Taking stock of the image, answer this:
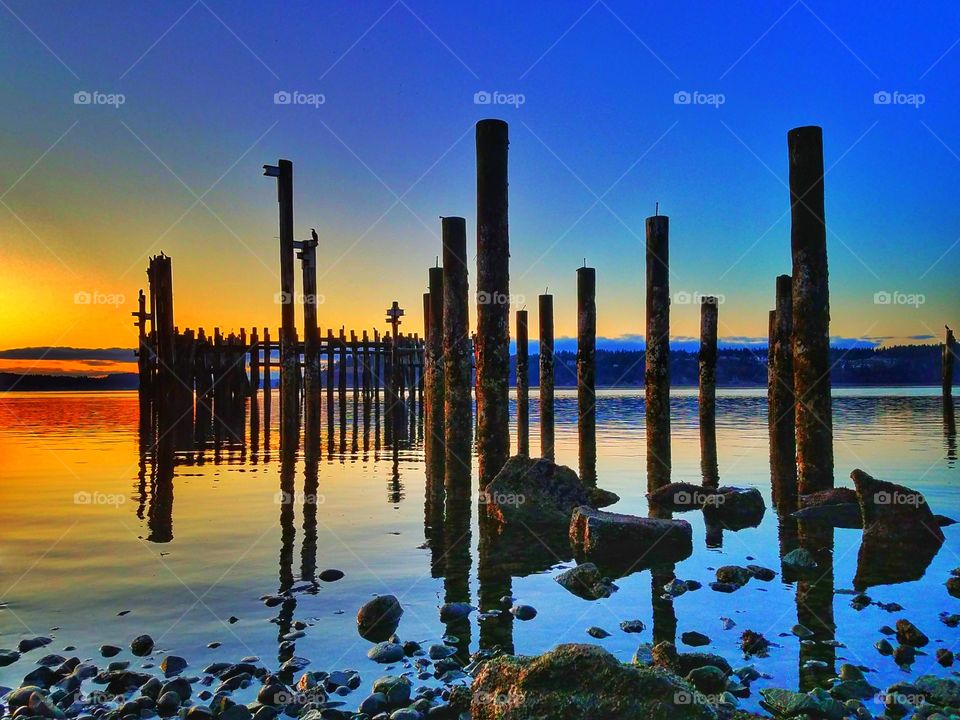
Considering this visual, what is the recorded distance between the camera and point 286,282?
1777cm

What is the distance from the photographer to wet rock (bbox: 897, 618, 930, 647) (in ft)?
17.6

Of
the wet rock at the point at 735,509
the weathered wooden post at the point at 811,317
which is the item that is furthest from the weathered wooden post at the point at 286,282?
the weathered wooden post at the point at 811,317

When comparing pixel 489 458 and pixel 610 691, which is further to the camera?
pixel 489 458

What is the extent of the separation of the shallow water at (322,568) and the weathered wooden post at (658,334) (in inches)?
43.9

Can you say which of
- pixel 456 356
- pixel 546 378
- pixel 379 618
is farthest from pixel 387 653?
pixel 546 378

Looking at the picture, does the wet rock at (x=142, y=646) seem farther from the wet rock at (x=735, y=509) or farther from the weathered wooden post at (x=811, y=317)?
the weathered wooden post at (x=811, y=317)

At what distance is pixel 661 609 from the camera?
630 cm

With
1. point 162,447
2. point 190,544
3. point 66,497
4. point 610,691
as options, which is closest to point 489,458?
point 190,544

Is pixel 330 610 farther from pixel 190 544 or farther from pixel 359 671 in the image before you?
pixel 190 544

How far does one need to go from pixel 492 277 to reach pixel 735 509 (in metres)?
4.67

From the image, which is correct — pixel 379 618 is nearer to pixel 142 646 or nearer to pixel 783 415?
pixel 142 646

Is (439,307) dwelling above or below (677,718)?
above

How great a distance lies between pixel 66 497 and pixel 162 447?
8380 mm

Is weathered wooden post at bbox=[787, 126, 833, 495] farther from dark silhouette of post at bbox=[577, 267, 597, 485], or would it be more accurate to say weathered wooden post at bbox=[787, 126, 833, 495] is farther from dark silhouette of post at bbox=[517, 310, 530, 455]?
dark silhouette of post at bbox=[517, 310, 530, 455]
